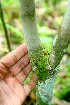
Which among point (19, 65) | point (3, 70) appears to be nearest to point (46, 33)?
point (19, 65)

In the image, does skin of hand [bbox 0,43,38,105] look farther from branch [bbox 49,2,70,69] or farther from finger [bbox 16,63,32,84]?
branch [bbox 49,2,70,69]

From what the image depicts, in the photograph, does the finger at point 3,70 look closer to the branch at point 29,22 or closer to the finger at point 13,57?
the finger at point 13,57

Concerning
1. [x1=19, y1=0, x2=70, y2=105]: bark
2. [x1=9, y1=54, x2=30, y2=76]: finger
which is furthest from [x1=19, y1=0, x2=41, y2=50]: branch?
[x1=9, y1=54, x2=30, y2=76]: finger

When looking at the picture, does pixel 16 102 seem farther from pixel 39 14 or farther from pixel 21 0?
pixel 39 14

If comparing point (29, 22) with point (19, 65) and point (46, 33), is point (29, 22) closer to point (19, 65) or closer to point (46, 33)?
point (19, 65)

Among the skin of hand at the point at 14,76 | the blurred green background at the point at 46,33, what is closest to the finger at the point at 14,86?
the skin of hand at the point at 14,76

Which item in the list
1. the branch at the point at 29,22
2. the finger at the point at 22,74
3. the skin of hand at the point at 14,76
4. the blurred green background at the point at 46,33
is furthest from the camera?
the blurred green background at the point at 46,33
